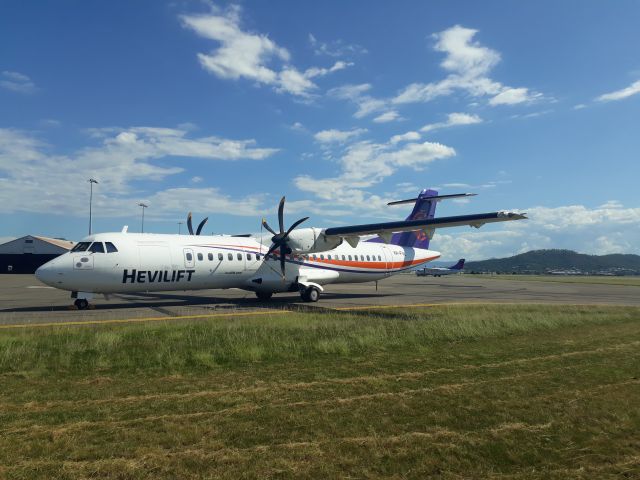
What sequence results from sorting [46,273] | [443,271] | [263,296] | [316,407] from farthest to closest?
1. [443,271]
2. [263,296]
3. [46,273]
4. [316,407]

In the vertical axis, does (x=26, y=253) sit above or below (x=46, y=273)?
above

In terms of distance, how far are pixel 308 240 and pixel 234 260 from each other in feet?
13.7

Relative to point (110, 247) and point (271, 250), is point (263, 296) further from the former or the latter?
point (110, 247)

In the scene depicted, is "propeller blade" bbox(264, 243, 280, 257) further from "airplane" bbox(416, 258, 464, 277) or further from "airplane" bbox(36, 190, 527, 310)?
"airplane" bbox(416, 258, 464, 277)

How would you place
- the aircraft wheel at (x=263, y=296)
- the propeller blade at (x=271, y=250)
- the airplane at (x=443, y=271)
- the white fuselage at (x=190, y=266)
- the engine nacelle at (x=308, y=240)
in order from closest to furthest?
1. the white fuselage at (x=190, y=266)
2. the engine nacelle at (x=308, y=240)
3. the propeller blade at (x=271, y=250)
4. the aircraft wheel at (x=263, y=296)
5. the airplane at (x=443, y=271)

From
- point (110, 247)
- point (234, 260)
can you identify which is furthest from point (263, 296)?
point (110, 247)

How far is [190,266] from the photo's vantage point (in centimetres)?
2258

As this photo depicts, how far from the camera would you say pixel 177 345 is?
11.3 meters

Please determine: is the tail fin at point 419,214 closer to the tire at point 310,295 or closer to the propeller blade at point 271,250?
the tire at point 310,295

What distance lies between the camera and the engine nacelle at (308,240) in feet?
81.8

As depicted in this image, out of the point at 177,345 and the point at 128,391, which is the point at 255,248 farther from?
the point at 128,391

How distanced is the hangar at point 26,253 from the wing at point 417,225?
70.5m

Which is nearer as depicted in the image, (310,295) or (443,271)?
(310,295)

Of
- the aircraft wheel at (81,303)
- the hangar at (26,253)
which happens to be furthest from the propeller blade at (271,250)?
the hangar at (26,253)
